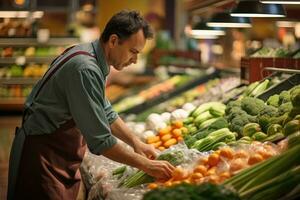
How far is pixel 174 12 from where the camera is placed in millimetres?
19312

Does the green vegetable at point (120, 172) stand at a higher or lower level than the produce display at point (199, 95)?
higher

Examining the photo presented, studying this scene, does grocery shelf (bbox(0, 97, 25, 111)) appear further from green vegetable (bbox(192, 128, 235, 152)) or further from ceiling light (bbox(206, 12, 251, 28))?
green vegetable (bbox(192, 128, 235, 152))

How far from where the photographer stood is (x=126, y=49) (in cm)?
355

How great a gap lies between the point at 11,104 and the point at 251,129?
1248 cm

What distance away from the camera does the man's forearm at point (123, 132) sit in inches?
160

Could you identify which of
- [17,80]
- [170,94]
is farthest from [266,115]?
[17,80]

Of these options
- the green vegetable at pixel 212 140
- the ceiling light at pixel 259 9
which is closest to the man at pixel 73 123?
the green vegetable at pixel 212 140

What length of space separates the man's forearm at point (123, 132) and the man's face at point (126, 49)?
590 mm

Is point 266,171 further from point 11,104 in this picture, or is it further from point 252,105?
point 11,104

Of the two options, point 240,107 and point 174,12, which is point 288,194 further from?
point 174,12

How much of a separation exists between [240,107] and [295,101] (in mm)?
1234

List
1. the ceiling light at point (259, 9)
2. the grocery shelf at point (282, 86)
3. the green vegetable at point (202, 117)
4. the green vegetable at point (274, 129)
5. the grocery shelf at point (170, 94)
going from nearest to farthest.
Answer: the green vegetable at point (274, 129) → the grocery shelf at point (282, 86) → the green vegetable at point (202, 117) → the ceiling light at point (259, 9) → the grocery shelf at point (170, 94)

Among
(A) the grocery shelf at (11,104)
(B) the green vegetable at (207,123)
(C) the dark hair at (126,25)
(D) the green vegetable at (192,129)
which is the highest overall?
(C) the dark hair at (126,25)

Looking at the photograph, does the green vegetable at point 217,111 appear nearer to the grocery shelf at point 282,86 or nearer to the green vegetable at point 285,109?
the grocery shelf at point 282,86
